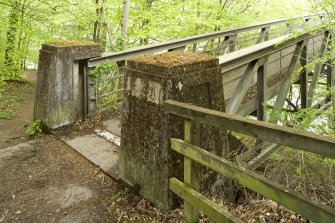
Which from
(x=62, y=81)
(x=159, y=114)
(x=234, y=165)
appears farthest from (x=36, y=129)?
(x=234, y=165)

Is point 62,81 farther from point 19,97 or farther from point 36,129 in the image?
point 19,97

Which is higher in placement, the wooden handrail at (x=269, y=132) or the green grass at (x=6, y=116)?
the wooden handrail at (x=269, y=132)

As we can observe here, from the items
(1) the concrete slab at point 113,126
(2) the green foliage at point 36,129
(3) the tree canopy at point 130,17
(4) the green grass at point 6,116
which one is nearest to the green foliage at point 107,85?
(1) the concrete slab at point 113,126

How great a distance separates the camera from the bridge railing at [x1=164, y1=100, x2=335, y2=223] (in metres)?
1.76

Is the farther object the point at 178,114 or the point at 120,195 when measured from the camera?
the point at 120,195

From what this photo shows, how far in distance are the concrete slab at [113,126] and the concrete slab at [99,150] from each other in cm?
31

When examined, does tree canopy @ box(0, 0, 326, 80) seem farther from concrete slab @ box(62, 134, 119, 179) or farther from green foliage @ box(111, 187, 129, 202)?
green foliage @ box(111, 187, 129, 202)

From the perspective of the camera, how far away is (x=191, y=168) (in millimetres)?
2715

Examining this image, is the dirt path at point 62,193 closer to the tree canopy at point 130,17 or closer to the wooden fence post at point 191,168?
the wooden fence post at point 191,168

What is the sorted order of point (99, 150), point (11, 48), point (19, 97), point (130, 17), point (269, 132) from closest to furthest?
point (269, 132)
point (99, 150)
point (19, 97)
point (130, 17)
point (11, 48)

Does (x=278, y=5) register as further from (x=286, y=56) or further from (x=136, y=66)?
(x=136, y=66)

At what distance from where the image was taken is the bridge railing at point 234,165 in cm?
176

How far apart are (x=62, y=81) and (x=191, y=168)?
11.2ft

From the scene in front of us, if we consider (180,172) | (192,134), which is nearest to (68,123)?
(180,172)
